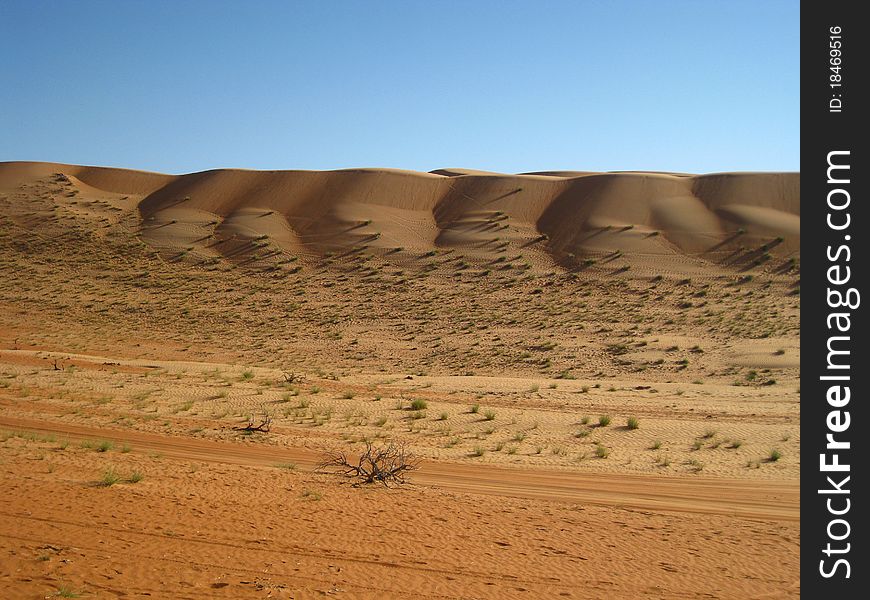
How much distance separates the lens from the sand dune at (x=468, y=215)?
61.8 metres

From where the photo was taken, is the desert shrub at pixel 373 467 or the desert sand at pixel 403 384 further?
the desert shrub at pixel 373 467

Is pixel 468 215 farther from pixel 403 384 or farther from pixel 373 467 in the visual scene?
pixel 373 467

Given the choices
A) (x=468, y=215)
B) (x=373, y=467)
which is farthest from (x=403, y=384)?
(x=468, y=215)

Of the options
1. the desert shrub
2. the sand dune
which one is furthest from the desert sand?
the desert shrub

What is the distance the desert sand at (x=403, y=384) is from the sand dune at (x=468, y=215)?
1.13 ft

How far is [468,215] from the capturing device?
7100 centimetres

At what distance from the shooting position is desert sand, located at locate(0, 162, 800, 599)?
29.9ft

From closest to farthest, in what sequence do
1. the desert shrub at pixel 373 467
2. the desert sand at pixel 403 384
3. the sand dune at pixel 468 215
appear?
the desert sand at pixel 403 384 → the desert shrub at pixel 373 467 → the sand dune at pixel 468 215

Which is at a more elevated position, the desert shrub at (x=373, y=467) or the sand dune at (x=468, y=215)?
the sand dune at (x=468, y=215)

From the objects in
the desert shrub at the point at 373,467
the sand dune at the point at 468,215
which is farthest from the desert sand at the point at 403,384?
the desert shrub at the point at 373,467

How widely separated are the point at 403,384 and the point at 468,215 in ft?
140

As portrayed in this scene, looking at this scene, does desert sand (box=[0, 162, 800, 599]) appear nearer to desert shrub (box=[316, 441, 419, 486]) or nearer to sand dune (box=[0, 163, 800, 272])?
sand dune (box=[0, 163, 800, 272])

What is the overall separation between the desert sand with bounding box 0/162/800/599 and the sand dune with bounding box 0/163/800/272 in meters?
0.34

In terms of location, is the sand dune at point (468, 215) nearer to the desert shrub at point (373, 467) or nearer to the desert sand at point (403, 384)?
the desert sand at point (403, 384)
